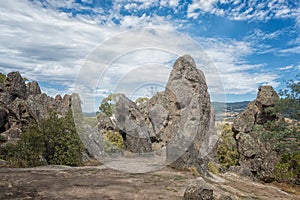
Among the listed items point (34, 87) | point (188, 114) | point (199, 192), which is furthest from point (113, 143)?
point (34, 87)

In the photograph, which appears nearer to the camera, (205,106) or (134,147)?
(205,106)

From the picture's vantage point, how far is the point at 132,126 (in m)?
23.0

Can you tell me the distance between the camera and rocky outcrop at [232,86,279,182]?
651 inches

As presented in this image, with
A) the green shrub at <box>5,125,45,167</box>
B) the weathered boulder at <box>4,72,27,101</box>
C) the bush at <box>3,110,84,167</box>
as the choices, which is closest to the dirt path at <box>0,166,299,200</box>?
the green shrub at <box>5,125,45,167</box>

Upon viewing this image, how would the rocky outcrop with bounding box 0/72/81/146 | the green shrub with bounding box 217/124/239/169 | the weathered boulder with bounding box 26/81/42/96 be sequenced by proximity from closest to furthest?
the green shrub with bounding box 217/124/239/169 < the rocky outcrop with bounding box 0/72/81/146 < the weathered boulder with bounding box 26/81/42/96

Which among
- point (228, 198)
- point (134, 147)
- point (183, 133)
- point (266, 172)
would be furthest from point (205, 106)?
point (228, 198)

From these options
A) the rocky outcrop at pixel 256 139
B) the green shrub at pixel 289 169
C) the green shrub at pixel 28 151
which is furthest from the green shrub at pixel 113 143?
the green shrub at pixel 289 169

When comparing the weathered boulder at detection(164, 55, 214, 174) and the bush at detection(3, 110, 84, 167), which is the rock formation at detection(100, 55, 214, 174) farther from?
the bush at detection(3, 110, 84, 167)

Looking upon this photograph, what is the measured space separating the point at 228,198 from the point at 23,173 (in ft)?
26.1

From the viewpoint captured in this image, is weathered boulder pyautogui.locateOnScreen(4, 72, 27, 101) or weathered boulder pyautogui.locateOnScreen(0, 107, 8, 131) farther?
weathered boulder pyautogui.locateOnScreen(4, 72, 27, 101)

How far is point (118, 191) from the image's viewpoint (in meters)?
8.19

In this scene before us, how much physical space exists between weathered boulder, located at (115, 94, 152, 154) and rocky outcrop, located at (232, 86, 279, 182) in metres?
7.55

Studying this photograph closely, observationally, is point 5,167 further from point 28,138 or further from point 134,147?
point 134,147

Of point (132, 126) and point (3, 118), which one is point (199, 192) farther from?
point (3, 118)
